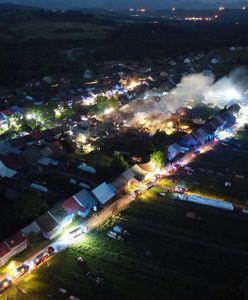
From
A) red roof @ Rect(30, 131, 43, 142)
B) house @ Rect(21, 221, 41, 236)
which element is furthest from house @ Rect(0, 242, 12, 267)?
red roof @ Rect(30, 131, 43, 142)

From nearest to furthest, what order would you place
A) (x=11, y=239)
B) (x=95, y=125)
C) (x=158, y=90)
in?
(x=11, y=239)
(x=95, y=125)
(x=158, y=90)

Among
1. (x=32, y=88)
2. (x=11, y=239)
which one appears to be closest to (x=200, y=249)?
(x=11, y=239)

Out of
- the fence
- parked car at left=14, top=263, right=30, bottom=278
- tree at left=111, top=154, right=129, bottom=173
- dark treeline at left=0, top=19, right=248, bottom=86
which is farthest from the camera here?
dark treeline at left=0, top=19, right=248, bottom=86

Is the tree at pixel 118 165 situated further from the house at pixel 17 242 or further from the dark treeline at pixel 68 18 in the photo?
the dark treeline at pixel 68 18

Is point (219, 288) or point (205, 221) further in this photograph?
point (205, 221)

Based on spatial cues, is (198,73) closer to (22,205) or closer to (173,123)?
(173,123)

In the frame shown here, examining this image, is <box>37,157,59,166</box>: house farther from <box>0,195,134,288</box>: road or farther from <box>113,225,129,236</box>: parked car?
<box>113,225,129,236</box>: parked car

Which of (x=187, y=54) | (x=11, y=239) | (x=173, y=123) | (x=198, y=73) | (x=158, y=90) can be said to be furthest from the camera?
(x=187, y=54)

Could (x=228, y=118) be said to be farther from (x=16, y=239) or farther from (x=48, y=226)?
(x=16, y=239)
